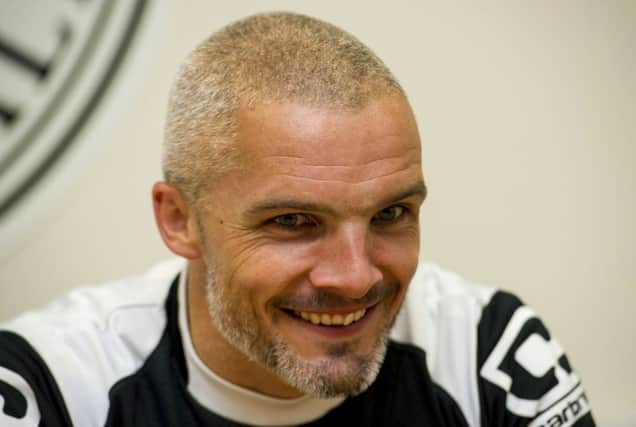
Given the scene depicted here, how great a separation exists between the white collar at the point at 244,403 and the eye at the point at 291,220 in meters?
0.33

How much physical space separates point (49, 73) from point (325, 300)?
946 millimetres

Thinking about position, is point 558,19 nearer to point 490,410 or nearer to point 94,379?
point 490,410

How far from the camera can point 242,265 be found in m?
1.15

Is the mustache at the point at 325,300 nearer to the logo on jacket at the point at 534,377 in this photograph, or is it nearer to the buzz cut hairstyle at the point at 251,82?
the buzz cut hairstyle at the point at 251,82

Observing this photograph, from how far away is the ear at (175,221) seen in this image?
1.26 m

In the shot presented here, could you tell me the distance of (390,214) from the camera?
1176 mm

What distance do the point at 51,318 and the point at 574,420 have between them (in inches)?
39.2

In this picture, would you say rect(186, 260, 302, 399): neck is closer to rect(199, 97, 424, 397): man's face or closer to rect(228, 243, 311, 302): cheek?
rect(199, 97, 424, 397): man's face

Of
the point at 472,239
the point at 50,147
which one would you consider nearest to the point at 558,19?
the point at 472,239

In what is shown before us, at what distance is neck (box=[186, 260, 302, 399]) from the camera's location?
1297 millimetres

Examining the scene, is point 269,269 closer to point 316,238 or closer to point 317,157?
point 316,238

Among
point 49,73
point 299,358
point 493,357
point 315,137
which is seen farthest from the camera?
point 49,73

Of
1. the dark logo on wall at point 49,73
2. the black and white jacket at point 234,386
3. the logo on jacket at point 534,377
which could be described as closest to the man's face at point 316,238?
the black and white jacket at point 234,386

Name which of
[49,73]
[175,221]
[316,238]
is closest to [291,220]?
[316,238]
